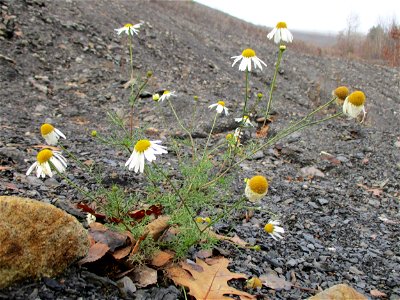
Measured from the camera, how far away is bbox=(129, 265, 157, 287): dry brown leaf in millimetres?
1821

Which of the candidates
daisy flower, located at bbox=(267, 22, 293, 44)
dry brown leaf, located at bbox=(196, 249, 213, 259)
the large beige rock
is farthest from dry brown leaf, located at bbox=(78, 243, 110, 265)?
daisy flower, located at bbox=(267, 22, 293, 44)

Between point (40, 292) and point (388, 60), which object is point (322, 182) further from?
point (388, 60)

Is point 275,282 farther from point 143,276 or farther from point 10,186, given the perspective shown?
point 10,186

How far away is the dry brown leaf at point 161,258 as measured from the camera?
1936mm

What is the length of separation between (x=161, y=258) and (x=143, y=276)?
0.14m

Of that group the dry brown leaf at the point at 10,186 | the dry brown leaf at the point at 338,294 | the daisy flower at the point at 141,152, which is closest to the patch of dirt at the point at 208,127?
the dry brown leaf at the point at 10,186

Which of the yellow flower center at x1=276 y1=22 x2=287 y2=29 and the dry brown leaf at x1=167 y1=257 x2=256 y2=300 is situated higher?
the yellow flower center at x1=276 y1=22 x2=287 y2=29

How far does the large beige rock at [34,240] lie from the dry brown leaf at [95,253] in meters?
0.04

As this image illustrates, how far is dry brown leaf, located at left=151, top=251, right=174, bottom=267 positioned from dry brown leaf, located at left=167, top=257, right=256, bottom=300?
45 mm

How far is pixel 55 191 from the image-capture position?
106 inches

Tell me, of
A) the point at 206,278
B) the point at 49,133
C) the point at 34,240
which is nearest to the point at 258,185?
the point at 206,278

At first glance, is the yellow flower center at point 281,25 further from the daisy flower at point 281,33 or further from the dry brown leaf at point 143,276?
the dry brown leaf at point 143,276

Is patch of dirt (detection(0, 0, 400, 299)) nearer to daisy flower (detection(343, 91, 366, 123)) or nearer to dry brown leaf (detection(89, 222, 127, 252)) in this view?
dry brown leaf (detection(89, 222, 127, 252))

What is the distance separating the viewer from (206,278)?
189cm
